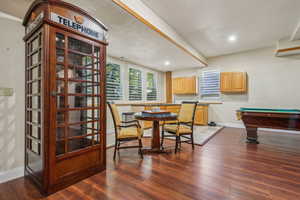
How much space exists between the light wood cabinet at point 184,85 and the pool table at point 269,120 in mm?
2857

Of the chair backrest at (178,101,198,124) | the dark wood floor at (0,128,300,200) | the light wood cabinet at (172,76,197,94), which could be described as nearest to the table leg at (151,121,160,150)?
the dark wood floor at (0,128,300,200)

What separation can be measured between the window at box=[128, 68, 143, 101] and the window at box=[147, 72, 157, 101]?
64 centimetres

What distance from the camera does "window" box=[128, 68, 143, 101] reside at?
5.63m

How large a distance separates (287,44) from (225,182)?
4.83 m

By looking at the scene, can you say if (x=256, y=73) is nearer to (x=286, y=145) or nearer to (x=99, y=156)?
(x=286, y=145)

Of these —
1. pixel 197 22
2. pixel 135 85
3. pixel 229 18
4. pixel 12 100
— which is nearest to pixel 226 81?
pixel 229 18

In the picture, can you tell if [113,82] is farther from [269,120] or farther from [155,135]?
[269,120]

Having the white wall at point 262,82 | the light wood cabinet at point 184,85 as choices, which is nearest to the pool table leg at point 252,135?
the white wall at point 262,82

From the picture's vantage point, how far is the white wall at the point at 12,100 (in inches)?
76.6

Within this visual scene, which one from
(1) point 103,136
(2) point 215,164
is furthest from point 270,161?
(1) point 103,136

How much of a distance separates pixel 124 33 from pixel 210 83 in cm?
448

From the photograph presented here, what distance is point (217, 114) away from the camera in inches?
232

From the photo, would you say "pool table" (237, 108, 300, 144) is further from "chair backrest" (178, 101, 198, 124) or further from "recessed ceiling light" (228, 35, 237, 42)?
"recessed ceiling light" (228, 35, 237, 42)

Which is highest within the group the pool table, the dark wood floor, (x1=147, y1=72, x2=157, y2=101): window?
(x1=147, y1=72, x2=157, y2=101): window
